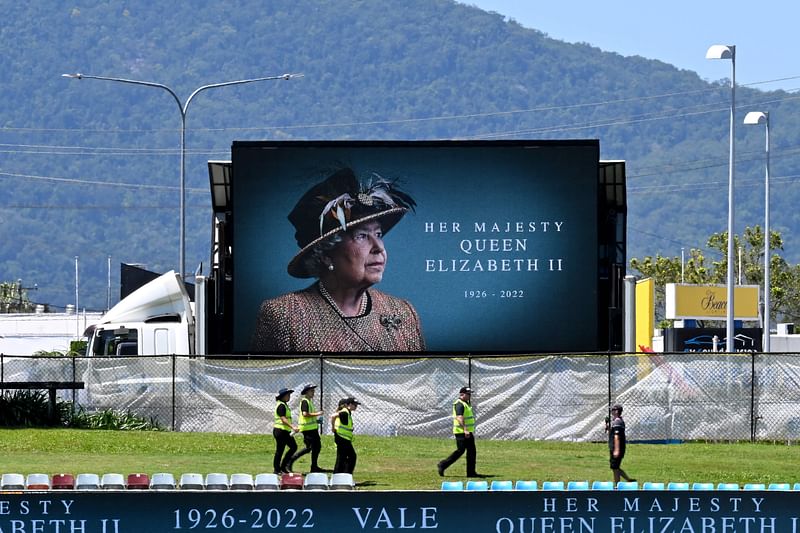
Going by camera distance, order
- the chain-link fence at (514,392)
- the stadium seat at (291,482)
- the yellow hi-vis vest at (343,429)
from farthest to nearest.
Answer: the chain-link fence at (514,392), the yellow hi-vis vest at (343,429), the stadium seat at (291,482)

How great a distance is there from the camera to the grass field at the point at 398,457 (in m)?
23.9

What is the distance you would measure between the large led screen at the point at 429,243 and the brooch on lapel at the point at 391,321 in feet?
0.15

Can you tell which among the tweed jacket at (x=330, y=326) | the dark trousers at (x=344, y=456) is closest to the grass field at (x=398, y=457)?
the dark trousers at (x=344, y=456)

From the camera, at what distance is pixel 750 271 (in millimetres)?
98562

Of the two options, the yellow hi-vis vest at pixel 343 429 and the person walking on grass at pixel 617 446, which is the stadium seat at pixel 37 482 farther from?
the person walking on grass at pixel 617 446

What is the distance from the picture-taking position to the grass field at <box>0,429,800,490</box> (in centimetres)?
2394

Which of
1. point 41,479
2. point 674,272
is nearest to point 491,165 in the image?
point 41,479

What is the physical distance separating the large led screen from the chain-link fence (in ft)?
6.40

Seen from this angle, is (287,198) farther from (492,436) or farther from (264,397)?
(492,436)

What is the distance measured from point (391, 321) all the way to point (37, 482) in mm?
15858

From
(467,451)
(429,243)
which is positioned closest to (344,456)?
(467,451)

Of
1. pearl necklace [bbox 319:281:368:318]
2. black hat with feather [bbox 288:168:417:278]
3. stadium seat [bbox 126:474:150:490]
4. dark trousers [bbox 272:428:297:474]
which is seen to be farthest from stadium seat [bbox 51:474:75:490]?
black hat with feather [bbox 288:168:417:278]

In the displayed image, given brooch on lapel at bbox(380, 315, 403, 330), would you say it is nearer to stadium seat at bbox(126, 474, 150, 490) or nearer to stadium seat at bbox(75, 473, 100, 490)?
stadium seat at bbox(126, 474, 150, 490)

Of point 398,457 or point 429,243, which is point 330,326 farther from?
point 398,457
